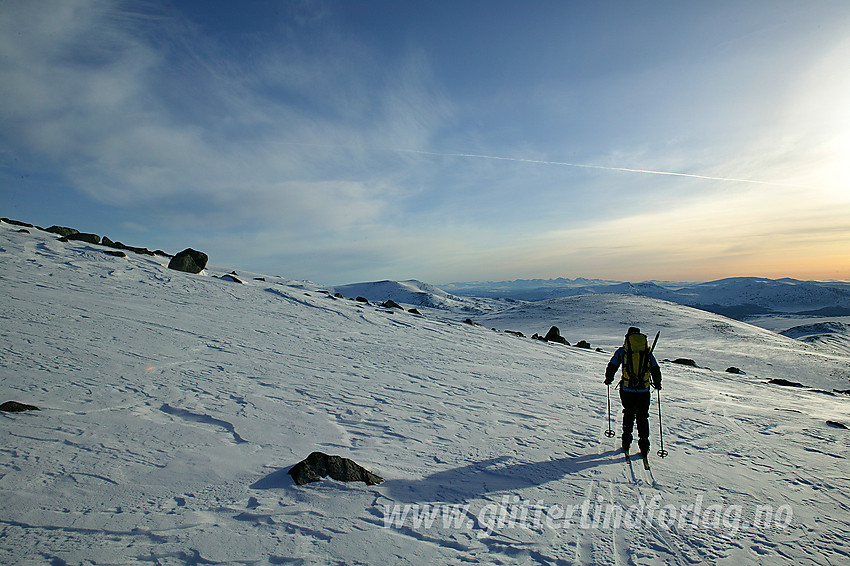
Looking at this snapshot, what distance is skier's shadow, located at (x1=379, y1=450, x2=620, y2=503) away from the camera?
5.11 m

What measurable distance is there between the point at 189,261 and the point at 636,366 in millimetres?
24381

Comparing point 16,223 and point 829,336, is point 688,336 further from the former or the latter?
point 16,223

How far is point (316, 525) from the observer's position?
4188 millimetres

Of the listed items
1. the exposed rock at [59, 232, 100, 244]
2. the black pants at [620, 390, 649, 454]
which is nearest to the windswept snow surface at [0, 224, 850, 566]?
the black pants at [620, 390, 649, 454]

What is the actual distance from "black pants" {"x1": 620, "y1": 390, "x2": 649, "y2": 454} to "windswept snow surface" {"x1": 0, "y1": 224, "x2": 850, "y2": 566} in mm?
485

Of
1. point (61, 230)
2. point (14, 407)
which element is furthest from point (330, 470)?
point (61, 230)

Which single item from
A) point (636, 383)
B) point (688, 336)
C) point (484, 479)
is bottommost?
point (688, 336)

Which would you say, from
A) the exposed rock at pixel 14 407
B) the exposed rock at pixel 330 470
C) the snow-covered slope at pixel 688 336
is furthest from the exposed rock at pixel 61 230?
the snow-covered slope at pixel 688 336

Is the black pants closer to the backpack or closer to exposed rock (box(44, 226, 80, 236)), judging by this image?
the backpack

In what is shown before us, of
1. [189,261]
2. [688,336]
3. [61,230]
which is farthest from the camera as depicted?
[688,336]

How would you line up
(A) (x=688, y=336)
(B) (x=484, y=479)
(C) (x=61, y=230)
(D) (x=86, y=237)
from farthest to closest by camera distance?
1. (A) (x=688, y=336)
2. (C) (x=61, y=230)
3. (D) (x=86, y=237)
4. (B) (x=484, y=479)

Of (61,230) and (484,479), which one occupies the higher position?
(61,230)

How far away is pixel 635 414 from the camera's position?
7156mm

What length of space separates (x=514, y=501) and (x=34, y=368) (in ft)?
30.3
